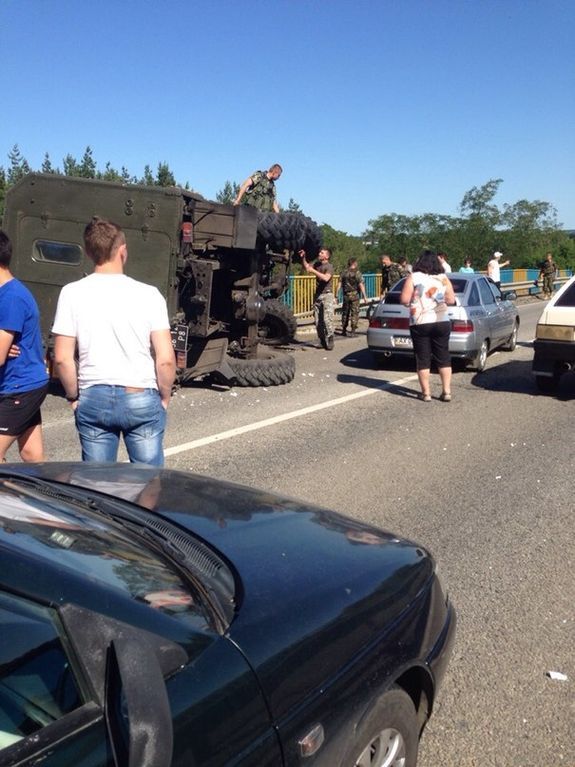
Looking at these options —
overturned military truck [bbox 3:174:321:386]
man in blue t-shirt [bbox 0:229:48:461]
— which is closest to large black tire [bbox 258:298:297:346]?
overturned military truck [bbox 3:174:321:386]

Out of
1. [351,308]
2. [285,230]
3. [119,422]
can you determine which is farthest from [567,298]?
[351,308]

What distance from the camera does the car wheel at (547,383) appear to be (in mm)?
10141

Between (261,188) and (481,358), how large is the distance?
444 centimetres

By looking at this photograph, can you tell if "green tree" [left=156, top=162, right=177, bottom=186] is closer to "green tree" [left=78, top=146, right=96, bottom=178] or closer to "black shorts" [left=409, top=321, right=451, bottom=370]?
"green tree" [left=78, top=146, right=96, bottom=178]

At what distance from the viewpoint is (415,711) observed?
93.4 inches

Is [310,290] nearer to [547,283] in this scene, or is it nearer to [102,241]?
[102,241]

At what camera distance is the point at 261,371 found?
34.7 ft

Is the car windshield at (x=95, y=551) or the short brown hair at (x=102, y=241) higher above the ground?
the short brown hair at (x=102, y=241)

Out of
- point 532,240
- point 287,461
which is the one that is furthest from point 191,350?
point 532,240

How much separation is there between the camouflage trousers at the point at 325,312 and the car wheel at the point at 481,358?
131 inches

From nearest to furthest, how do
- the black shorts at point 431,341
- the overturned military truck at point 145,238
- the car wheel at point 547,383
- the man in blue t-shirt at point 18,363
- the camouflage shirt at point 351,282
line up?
1. the man in blue t-shirt at point 18,363
2. the overturned military truck at point 145,238
3. the black shorts at point 431,341
4. the car wheel at point 547,383
5. the camouflage shirt at point 351,282

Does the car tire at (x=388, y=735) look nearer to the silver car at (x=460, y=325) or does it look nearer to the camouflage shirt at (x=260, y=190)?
the silver car at (x=460, y=325)

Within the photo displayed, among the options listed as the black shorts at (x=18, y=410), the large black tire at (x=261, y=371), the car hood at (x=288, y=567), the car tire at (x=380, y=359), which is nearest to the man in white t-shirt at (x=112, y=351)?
the black shorts at (x=18, y=410)

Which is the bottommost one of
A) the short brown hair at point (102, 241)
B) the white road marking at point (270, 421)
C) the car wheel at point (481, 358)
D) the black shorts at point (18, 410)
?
the white road marking at point (270, 421)
